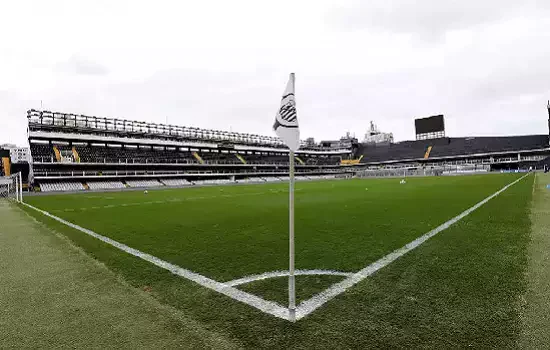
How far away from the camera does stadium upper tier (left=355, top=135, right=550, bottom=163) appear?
2709 inches

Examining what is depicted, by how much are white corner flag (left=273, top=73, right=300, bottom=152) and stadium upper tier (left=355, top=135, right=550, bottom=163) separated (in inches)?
3382

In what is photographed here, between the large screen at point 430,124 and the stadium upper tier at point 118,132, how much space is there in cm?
4949

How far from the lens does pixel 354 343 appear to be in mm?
2387

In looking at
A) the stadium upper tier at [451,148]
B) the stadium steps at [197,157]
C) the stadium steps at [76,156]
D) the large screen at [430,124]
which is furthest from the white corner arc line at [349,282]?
the large screen at [430,124]

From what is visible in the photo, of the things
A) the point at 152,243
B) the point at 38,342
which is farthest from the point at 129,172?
the point at 38,342

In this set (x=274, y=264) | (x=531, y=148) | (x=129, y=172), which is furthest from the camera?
(x=531, y=148)

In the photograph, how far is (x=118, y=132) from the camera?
5506 centimetres

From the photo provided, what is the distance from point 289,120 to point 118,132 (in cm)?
6043

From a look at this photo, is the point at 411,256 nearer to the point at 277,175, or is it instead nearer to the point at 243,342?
the point at 243,342

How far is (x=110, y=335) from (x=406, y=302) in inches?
116

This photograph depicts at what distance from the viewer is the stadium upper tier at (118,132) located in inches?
1842

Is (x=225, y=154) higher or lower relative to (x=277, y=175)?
higher

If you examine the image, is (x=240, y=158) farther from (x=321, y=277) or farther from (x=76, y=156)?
(x=321, y=277)

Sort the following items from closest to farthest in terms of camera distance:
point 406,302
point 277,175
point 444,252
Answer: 1. point 406,302
2. point 444,252
3. point 277,175
